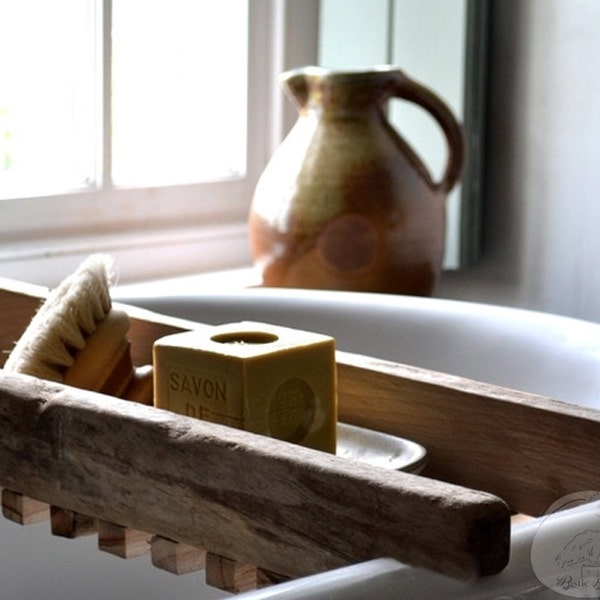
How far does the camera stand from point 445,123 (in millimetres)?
1437

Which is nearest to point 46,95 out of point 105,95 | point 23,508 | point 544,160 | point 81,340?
point 105,95

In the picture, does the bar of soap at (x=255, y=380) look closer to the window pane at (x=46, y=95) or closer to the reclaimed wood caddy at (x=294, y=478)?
the reclaimed wood caddy at (x=294, y=478)

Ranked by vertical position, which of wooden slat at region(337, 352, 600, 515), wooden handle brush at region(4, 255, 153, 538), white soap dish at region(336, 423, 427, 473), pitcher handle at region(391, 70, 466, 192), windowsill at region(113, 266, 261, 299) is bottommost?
windowsill at region(113, 266, 261, 299)

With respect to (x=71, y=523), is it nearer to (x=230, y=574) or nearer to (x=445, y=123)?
(x=230, y=574)

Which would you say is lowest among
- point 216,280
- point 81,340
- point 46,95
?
point 216,280

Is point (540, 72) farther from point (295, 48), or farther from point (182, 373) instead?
point (182, 373)

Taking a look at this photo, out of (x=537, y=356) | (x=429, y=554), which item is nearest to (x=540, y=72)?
(x=537, y=356)

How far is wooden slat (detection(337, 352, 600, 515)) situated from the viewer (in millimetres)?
621

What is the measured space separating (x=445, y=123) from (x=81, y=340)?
0.79m

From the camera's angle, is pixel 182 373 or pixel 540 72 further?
pixel 540 72

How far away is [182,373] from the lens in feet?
2.14

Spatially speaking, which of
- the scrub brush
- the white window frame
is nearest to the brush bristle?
the scrub brush

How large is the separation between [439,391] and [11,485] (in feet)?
0.71

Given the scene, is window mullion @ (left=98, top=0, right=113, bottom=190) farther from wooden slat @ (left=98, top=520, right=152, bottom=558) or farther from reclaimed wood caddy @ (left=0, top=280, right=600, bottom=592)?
wooden slat @ (left=98, top=520, right=152, bottom=558)
